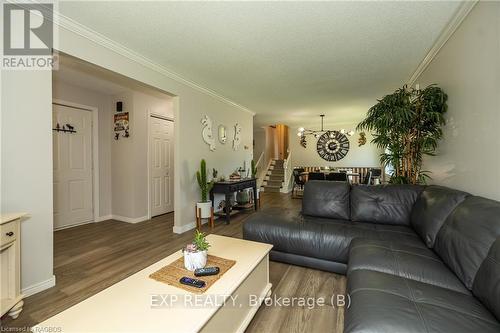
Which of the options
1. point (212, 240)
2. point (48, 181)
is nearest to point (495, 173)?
point (212, 240)

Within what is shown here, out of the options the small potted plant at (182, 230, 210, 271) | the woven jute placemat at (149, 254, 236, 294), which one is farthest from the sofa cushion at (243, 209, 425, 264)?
the small potted plant at (182, 230, 210, 271)

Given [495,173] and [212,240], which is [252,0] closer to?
[212,240]

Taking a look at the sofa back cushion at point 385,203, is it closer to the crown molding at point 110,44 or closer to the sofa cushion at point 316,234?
the sofa cushion at point 316,234

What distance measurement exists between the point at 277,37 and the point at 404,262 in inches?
92.7

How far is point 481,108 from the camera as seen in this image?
1849 millimetres

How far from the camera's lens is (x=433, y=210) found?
186 cm

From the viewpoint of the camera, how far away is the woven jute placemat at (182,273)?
1.28 meters

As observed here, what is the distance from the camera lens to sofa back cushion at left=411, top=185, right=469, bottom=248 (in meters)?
1.73

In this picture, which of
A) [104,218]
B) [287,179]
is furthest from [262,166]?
[104,218]

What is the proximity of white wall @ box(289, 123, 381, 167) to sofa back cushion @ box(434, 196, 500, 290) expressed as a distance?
7.08 metres

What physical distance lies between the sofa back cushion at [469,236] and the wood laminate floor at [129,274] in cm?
83

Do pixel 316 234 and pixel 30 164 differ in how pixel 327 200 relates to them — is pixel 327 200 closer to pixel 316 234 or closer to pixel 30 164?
pixel 316 234

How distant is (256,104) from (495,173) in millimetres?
4361

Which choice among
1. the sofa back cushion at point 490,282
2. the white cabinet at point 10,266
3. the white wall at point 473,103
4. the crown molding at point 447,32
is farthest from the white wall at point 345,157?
the white cabinet at point 10,266
